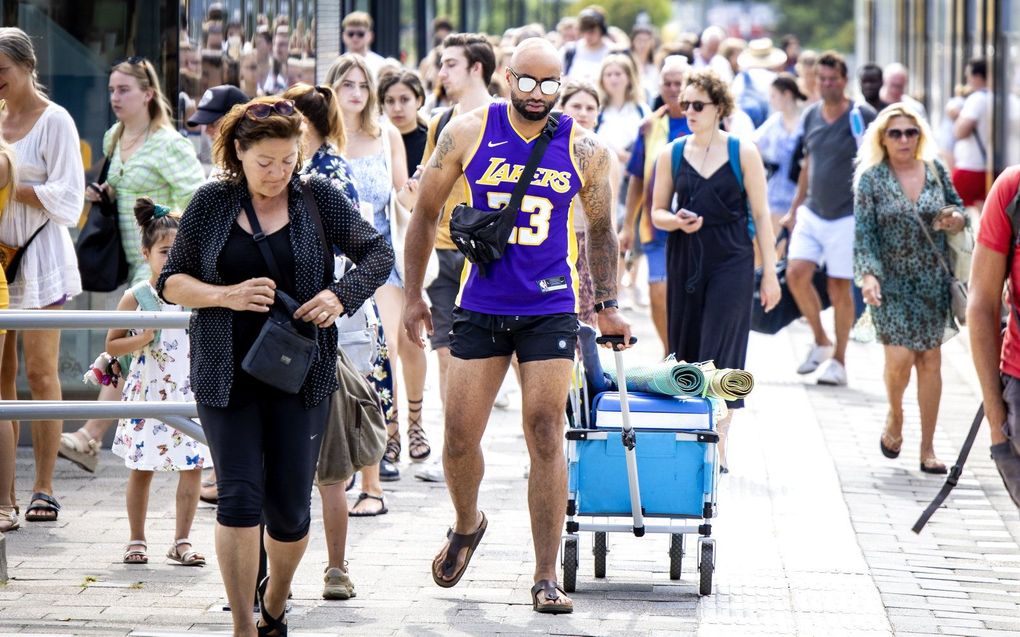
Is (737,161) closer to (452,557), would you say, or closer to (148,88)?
(148,88)

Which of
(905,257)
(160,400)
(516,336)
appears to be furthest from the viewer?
(905,257)

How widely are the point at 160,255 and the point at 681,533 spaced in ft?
7.69

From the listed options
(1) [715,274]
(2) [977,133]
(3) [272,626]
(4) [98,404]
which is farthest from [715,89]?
(2) [977,133]

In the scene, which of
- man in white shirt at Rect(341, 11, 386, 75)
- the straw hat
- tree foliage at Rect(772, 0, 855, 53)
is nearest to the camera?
man in white shirt at Rect(341, 11, 386, 75)

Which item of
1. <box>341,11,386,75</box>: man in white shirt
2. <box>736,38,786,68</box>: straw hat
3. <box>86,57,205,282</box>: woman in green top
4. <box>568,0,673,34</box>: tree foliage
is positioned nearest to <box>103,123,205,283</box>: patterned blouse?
<box>86,57,205,282</box>: woman in green top

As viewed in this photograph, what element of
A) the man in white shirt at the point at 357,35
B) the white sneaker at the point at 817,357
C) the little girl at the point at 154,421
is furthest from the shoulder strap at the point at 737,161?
the man in white shirt at the point at 357,35

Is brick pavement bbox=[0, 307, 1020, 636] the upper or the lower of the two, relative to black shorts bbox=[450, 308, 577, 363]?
lower

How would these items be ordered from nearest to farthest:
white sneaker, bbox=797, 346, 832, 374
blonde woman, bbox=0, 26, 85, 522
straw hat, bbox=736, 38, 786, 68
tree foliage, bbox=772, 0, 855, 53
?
blonde woman, bbox=0, 26, 85, 522, white sneaker, bbox=797, 346, 832, 374, straw hat, bbox=736, 38, 786, 68, tree foliage, bbox=772, 0, 855, 53

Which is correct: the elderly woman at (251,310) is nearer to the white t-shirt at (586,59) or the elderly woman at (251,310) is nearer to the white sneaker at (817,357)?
the white sneaker at (817,357)

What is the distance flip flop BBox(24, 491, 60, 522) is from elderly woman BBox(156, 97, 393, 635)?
258cm

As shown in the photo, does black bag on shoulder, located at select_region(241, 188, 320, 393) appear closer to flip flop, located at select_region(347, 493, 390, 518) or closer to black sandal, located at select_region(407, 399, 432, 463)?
flip flop, located at select_region(347, 493, 390, 518)

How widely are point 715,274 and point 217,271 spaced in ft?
13.1

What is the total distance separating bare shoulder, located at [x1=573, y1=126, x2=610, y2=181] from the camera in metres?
6.17

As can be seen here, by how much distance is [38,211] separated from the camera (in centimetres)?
787
